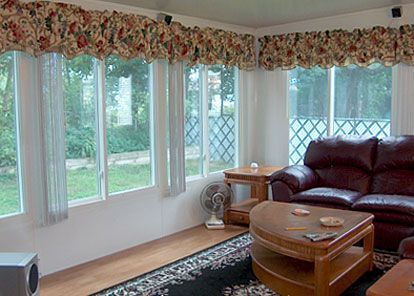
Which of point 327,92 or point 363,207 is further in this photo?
point 327,92

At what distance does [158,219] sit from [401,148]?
8.63 ft

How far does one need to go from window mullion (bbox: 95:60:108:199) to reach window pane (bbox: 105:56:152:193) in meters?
0.07

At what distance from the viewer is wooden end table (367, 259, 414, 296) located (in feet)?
7.48

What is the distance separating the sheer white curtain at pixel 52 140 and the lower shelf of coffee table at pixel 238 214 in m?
2.02

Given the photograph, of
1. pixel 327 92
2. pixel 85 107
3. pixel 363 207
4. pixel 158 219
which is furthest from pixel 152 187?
pixel 327 92

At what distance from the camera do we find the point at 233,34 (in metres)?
5.40

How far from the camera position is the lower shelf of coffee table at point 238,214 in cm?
498

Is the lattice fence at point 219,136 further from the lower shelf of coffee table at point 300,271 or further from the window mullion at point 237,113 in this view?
the lower shelf of coffee table at point 300,271

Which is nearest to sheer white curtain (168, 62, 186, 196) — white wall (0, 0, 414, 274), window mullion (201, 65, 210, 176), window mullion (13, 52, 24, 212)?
white wall (0, 0, 414, 274)

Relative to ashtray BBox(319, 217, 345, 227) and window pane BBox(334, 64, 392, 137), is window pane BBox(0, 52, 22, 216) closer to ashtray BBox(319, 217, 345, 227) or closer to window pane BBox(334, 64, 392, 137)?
ashtray BBox(319, 217, 345, 227)

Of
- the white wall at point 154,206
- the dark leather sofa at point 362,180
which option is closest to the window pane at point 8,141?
the white wall at point 154,206

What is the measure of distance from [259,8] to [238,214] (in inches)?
88.6

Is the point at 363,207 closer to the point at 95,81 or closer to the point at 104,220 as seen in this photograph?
the point at 104,220

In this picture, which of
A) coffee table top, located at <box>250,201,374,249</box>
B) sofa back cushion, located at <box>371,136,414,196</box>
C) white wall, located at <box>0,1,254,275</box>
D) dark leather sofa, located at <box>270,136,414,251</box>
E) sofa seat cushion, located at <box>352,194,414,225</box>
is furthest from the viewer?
sofa back cushion, located at <box>371,136,414,196</box>
